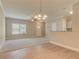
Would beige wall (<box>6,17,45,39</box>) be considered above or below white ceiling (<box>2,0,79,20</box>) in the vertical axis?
below

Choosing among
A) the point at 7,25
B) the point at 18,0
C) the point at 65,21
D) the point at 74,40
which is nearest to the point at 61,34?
the point at 74,40

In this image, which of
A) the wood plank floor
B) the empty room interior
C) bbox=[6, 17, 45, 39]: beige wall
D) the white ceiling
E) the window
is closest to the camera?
the wood plank floor

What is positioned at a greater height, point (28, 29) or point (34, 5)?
point (34, 5)

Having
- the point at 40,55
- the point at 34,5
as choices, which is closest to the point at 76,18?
the point at 34,5

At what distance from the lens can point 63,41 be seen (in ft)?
17.6

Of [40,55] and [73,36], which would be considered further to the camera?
[73,36]

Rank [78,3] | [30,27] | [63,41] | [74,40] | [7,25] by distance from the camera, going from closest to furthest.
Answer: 1. [74,40]
2. [78,3]
3. [63,41]
4. [7,25]
5. [30,27]

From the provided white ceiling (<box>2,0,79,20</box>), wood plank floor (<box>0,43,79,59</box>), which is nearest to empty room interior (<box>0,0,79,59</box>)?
white ceiling (<box>2,0,79,20</box>)

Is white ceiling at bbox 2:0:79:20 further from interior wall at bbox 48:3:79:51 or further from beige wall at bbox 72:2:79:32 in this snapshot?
interior wall at bbox 48:3:79:51

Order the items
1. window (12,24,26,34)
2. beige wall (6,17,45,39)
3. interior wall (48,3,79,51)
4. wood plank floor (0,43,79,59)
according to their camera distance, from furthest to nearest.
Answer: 1. window (12,24,26,34)
2. beige wall (6,17,45,39)
3. interior wall (48,3,79,51)
4. wood plank floor (0,43,79,59)

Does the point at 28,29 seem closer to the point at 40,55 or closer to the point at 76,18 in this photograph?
the point at 76,18

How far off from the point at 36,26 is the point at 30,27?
1.06m

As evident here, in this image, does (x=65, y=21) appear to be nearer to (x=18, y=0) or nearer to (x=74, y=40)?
(x=74, y=40)

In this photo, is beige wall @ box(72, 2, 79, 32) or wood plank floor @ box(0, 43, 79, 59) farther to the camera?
beige wall @ box(72, 2, 79, 32)
